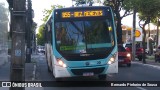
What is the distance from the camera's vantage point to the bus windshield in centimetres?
1548

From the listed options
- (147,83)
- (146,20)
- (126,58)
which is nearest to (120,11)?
(146,20)

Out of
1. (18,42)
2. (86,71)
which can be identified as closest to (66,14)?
(86,71)

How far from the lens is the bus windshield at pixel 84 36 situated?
15.5m

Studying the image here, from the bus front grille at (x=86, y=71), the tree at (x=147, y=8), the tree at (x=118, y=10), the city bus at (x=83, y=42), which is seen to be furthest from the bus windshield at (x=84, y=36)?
the tree at (x=118, y=10)

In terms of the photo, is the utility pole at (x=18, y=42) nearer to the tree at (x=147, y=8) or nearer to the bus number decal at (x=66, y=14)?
the bus number decal at (x=66, y=14)

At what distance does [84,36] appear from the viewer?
51.5 ft

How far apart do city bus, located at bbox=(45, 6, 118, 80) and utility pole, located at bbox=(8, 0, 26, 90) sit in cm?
646

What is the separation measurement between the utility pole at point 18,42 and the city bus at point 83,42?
254 inches

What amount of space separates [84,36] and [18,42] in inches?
278

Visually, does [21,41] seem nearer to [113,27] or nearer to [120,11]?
[113,27]

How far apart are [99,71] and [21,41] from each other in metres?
7.21

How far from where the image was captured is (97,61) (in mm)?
15562

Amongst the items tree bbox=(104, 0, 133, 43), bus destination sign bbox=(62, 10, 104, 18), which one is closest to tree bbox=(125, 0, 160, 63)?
tree bbox=(104, 0, 133, 43)

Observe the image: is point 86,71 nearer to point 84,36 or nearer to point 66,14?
point 84,36
